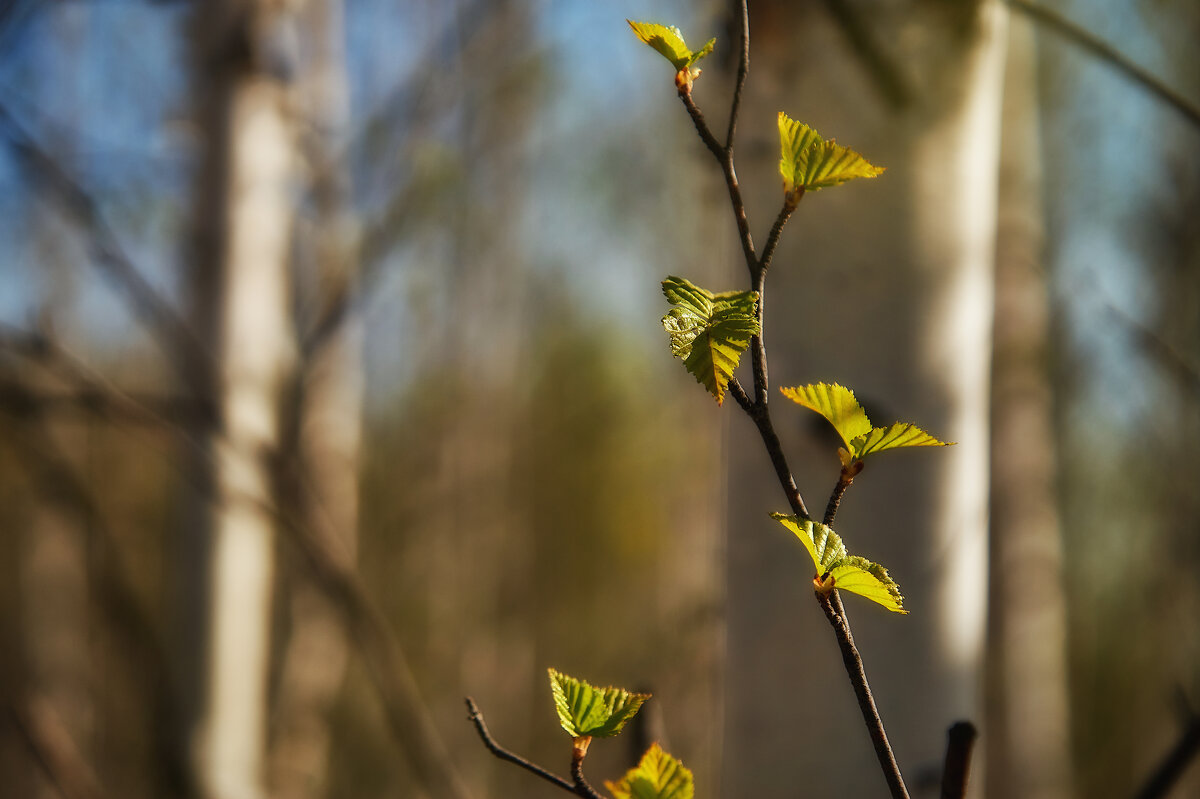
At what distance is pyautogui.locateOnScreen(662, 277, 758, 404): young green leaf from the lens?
0.15 m

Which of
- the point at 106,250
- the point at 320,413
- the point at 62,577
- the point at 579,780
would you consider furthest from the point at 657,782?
the point at 62,577

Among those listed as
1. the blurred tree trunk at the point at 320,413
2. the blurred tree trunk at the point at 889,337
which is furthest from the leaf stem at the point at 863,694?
the blurred tree trunk at the point at 320,413

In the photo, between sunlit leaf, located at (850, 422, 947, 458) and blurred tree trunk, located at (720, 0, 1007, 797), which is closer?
sunlit leaf, located at (850, 422, 947, 458)

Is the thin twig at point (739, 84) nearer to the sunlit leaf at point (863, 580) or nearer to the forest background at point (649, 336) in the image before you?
the sunlit leaf at point (863, 580)

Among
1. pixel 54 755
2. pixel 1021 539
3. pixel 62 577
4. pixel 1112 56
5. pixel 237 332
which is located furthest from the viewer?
pixel 62 577

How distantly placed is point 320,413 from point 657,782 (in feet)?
4.50

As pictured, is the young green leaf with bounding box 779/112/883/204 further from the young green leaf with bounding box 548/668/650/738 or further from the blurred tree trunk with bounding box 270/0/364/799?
the blurred tree trunk with bounding box 270/0/364/799

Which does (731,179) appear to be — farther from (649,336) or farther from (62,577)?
(62,577)

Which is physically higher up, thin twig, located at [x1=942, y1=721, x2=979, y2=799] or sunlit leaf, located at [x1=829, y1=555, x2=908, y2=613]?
sunlit leaf, located at [x1=829, y1=555, x2=908, y2=613]

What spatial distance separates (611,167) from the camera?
4.06 meters

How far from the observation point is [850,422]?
167mm

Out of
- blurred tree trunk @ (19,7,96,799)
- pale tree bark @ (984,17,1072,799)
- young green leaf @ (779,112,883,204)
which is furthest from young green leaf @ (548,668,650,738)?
blurred tree trunk @ (19,7,96,799)

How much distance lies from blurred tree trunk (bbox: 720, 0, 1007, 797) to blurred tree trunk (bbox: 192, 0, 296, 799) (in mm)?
652

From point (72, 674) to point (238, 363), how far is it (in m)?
4.65
